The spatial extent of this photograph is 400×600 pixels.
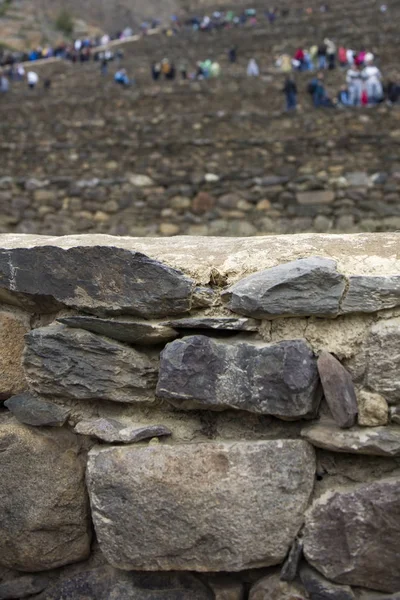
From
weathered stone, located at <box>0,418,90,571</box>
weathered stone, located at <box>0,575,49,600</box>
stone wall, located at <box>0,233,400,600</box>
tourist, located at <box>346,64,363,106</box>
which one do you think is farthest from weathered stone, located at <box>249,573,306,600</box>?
tourist, located at <box>346,64,363,106</box>

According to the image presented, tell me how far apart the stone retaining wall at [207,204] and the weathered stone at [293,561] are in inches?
297

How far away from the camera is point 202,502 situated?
72.4 inches

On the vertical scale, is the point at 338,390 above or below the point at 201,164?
above

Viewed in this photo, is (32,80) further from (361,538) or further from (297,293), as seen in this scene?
(361,538)

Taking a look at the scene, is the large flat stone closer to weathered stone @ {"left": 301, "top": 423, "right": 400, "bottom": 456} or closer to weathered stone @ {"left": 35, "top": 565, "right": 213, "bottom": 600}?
weathered stone @ {"left": 301, "top": 423, "right": 400, "bottom": 456}

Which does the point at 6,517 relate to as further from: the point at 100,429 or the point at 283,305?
the point at 283,305

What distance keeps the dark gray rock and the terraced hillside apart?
7.32m

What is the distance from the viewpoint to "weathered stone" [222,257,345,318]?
1842 millimetres

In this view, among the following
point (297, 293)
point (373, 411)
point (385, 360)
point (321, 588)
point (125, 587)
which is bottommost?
point (125, 587)

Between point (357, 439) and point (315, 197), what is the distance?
8071 millimetres

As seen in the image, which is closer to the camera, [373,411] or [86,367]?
[373,411]

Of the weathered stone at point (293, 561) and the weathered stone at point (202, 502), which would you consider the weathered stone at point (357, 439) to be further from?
the weathered stone at point (293, 561)

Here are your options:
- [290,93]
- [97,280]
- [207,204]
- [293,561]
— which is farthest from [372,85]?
[293,561]

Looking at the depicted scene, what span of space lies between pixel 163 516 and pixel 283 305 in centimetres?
65
